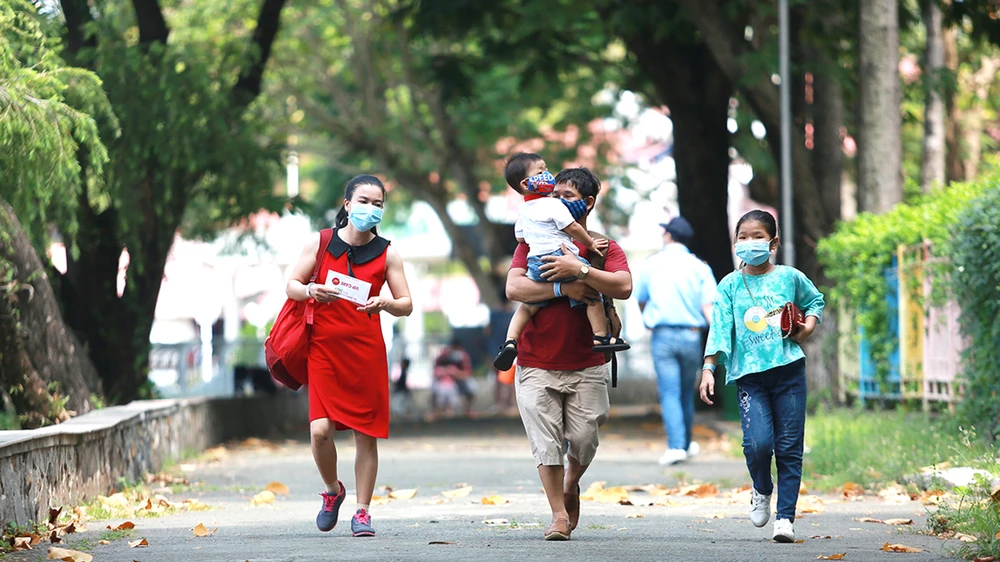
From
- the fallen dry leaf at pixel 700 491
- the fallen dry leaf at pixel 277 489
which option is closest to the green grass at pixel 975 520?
the fallen dry leaf at pixel 700 491

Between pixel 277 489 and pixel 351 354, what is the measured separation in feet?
12.3

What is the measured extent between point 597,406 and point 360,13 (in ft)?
66.2

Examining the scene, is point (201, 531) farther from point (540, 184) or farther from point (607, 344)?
point (540, 184)

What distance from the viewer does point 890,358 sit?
1455 centimetres

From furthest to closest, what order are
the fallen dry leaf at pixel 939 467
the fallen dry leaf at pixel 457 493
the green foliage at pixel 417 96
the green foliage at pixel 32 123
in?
1. the green foliage at pixel 417 96
2. the fallen dry leaf at pixel 457 493
3. the fallen dry leaf at pixel 939 467
4. the green foliage at pixel 32 123

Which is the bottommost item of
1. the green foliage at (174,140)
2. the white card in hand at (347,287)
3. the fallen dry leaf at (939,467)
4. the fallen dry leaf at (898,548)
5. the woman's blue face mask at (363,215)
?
the fallen dry leaf at (898,548)

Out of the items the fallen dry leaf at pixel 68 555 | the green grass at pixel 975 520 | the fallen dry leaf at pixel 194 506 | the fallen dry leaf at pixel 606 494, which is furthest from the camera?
the fallen dry leaf at pixel 606 494

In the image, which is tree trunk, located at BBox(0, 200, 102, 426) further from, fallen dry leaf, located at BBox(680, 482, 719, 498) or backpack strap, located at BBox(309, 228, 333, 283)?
fallen dry leaf, located at BBox(680, 482, 719, 498)

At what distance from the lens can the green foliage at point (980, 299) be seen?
34.0ft

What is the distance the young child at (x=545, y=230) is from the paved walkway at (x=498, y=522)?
0.95 m

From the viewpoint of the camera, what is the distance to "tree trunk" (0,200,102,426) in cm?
1105

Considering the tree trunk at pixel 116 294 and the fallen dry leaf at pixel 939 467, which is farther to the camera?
the tree trunk at pixel 116 294

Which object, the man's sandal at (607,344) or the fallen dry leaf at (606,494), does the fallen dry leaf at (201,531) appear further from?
the fallen dry leaf at (606,494)

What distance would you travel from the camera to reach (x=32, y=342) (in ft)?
37.8
